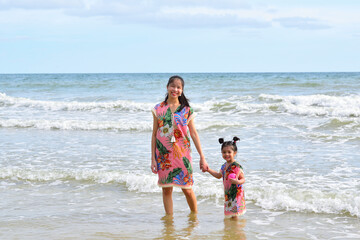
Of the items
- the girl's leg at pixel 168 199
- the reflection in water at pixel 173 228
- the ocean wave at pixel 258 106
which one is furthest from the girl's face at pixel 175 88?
the ocean wave at pixel 258 106

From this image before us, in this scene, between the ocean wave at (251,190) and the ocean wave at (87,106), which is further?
the ocean wave at (87,106)

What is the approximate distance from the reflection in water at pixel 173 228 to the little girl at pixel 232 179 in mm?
438

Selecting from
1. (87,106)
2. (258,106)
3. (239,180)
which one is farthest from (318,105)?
(239,180)

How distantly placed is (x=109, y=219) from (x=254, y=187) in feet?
7.22

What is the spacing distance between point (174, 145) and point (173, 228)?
974 mm

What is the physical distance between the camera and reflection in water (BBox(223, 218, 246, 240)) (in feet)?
15.7

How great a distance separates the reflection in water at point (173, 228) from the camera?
15.9 feet

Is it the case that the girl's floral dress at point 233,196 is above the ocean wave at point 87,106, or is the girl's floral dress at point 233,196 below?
below

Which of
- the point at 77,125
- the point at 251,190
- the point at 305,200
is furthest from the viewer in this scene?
the point at 77,125

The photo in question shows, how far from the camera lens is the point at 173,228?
5.09 m

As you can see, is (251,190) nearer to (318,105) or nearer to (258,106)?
(258,106)

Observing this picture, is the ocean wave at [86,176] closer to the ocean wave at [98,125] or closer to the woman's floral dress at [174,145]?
the woman's floral dress at [174,145]

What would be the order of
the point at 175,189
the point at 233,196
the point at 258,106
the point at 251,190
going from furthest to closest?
the point at 258,106 → the point at 175,189 → the point at 251,190 → the point at 233,196

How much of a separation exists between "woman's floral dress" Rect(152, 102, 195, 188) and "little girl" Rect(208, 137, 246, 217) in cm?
30
